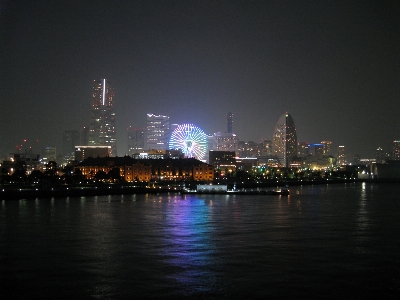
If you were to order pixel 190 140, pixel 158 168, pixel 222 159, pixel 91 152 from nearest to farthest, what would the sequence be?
pixel 190 140
pixel 158 168
pixel 91 152
pixel 222 159

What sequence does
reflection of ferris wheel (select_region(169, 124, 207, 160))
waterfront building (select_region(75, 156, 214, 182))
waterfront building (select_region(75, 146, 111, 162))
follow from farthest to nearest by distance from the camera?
waterfront building (select_region(75, 146, 111, 162)) → waterfront building (select_region(75, 156, 214, 182)) → reflection of ferris wheel (select_region(169, 124, 207, 160))

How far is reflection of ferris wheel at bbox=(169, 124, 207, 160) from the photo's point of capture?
76.7m

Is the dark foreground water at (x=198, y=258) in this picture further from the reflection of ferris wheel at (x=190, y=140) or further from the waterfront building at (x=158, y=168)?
the waterfront building at (x=158, y=168)

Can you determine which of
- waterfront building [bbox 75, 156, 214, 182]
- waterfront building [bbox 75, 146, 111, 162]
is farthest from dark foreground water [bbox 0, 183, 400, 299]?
waterfront building [bbox 75, 146, 111, 162]

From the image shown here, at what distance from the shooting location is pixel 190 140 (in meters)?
76.6

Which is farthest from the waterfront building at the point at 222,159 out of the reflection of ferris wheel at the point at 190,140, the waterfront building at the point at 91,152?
the reflection of ferris wheel at the point at 190,140

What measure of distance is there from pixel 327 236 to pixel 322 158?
15373cm

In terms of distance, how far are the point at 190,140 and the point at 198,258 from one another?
62.0 metres

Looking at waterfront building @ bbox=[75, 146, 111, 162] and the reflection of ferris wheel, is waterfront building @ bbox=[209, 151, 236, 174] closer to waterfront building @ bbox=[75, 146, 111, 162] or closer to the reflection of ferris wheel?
waterfront building @ bbox=[75, 146, 111, 162]

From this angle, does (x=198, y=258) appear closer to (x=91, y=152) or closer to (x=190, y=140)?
(x=190, y=140)

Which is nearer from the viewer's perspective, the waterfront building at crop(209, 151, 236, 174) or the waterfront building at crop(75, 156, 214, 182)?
the waterfront building at crop(75, 156, 214, 182)

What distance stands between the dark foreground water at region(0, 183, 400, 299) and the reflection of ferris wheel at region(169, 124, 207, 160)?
168ft

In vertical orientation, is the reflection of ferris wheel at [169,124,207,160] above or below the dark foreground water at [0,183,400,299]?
above

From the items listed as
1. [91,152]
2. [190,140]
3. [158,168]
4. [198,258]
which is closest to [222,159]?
[91,152]
